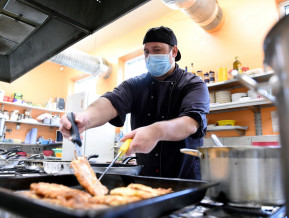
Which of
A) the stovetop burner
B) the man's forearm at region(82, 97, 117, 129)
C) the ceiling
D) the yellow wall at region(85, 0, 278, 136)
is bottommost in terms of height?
the stovetop burner

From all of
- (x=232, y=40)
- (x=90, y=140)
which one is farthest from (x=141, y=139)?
(x=90, y=140)

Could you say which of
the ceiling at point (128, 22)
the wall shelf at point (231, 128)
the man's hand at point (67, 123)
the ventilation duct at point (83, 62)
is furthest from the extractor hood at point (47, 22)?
the ceiling at point (128, 22)

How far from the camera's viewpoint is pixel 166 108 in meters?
1.61

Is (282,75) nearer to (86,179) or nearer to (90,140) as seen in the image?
(86,179)

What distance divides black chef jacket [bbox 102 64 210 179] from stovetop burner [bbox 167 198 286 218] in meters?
0.66

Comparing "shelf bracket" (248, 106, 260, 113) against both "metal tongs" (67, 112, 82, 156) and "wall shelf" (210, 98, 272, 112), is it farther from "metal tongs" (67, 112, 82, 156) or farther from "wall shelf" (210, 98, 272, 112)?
"metal tongs" (67, 112, 82, 156)

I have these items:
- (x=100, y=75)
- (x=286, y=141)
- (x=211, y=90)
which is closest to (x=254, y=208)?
(x=286, y=141)

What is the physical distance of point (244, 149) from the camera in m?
0.65

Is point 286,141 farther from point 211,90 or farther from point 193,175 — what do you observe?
point 211,90

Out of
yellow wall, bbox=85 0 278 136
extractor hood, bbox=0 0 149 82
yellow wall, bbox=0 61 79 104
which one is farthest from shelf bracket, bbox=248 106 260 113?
yellow wall, bbox=0 61 79 104

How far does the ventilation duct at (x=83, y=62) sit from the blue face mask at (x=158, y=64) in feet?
12.0

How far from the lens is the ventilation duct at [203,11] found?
10.2 feet

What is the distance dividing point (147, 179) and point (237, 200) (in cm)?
33

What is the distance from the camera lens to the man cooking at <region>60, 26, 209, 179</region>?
1.29m
